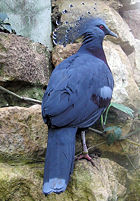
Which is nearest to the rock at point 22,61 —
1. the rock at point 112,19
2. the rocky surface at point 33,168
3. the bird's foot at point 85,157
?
the rocky surface at point 33,168

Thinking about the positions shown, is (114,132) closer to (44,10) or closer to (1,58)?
(1,58)

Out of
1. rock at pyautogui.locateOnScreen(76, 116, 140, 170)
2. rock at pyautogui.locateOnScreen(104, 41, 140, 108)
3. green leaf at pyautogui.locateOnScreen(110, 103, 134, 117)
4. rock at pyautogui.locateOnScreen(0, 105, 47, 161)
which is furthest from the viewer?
rock at pyautogui.locateOnScreen(104, 41, 140, 108)

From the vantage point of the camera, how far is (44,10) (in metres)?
2.57

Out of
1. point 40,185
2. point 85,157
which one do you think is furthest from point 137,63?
point 40,185

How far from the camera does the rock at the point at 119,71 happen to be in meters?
2.35

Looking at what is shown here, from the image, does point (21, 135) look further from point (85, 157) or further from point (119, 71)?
point (119, 71)

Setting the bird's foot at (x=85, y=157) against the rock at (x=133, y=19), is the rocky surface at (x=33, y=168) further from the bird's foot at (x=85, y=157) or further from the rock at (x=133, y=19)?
the rock at (x=133, y=19)

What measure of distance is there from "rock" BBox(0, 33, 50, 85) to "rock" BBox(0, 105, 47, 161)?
35cm

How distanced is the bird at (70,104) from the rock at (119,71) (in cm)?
35

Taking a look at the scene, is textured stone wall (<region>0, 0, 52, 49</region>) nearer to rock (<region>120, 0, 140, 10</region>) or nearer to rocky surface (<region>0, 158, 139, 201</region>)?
rock (<region>120, 0, 140, 10</region>)

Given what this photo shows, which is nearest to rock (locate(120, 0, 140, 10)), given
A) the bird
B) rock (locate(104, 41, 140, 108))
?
rock (locate(104, 41, 140, 108))

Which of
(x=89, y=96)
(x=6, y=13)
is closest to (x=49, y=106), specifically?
(x=89, y=96)

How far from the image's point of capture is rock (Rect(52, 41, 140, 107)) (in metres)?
2.35

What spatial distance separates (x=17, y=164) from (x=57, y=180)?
0.42 m
